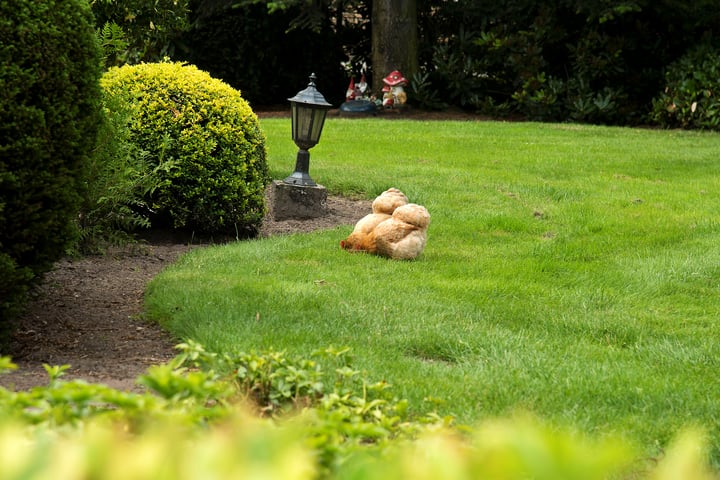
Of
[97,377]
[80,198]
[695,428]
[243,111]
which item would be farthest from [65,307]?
[695,428]

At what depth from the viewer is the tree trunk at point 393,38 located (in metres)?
18.6

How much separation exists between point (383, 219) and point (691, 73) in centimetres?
1245

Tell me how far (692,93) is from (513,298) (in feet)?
41.0

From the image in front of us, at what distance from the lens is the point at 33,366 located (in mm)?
4363

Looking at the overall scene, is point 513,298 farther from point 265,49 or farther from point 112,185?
point 265,49

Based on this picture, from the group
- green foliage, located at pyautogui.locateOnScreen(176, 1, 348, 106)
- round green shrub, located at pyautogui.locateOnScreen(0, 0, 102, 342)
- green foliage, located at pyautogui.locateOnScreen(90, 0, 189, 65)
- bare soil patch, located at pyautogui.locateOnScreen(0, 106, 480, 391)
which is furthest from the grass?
green foliage, located at pyautogui.locateOnScreen(176, 1, 348, 106)

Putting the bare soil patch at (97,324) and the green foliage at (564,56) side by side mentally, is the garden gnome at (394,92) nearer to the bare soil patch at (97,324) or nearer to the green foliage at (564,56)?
the green foliage at (564,56)

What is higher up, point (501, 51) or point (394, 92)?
point (501, 51)

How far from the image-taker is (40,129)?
421 cm

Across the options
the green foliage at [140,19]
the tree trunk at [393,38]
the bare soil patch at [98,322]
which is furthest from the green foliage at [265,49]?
the bare soil patch at [98,322]

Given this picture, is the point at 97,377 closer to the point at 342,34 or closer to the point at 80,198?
the point at 80,198

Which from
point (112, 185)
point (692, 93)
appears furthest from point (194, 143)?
point (692, 93)

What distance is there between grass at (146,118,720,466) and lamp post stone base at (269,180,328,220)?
94cm

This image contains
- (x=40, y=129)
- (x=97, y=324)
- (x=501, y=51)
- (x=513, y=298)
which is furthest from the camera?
Answer: (x=501, y=51)
